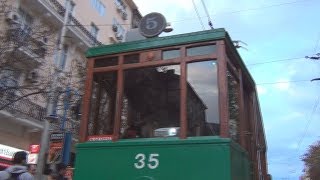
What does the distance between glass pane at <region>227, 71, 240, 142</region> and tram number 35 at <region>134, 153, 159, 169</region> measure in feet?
2.73

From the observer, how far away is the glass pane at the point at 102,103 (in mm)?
5189

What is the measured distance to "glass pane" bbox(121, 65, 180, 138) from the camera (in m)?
4.81

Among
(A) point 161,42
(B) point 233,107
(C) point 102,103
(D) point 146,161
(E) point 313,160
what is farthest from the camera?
(E) point 313,160

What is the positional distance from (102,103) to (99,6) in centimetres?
2514

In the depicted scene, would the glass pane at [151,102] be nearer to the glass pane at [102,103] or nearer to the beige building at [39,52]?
the glass pane at [102,103]

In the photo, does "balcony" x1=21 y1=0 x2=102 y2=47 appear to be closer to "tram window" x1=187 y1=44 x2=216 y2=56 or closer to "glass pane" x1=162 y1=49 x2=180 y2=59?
A: "glass pane" x1=162 y1=49 x2=180 y2=59

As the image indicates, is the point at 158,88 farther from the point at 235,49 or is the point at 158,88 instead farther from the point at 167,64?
the point at 235,49

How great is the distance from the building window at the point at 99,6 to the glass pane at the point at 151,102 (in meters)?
24.1

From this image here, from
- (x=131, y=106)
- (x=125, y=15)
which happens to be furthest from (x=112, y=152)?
(x=125, y=15)

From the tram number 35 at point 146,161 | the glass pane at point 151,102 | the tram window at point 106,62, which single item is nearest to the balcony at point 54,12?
the tram window at point 106,62

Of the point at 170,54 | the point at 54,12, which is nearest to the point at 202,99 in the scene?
the point at 170,54

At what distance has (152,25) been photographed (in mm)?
5527

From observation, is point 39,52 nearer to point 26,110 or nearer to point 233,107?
point 26,110

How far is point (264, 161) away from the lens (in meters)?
6.71
